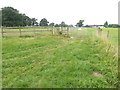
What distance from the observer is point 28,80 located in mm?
2910

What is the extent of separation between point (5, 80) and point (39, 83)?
94 cm

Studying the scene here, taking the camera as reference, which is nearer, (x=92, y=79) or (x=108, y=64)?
(x=92, y=79)

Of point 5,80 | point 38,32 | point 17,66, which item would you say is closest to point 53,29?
point 38,32

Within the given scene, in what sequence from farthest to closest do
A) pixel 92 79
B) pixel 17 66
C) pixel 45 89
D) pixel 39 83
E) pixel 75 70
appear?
pixel 17 66 < pixel 75 70 < pixel 92 79 < pixel 39 83 < pixel 45 89

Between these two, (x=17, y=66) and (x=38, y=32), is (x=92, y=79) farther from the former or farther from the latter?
(x=38, y=32)

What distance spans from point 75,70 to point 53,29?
10922 mm

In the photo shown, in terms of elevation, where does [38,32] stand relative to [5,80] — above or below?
above

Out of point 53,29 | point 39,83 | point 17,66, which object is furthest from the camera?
point 53,29

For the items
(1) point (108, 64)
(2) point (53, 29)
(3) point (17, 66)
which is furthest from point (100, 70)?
(2) point (53, 29)

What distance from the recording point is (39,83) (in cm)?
279

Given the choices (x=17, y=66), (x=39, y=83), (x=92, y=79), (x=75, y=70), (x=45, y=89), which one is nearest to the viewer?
(x=45, y=89)

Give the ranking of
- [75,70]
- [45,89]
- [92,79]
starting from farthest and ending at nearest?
[75,70] < [92,79] < [45,89]

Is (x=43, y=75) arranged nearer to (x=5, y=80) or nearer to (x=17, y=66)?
(x=5, y=80)

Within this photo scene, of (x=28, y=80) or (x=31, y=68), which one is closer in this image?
(x=28, y=80)
